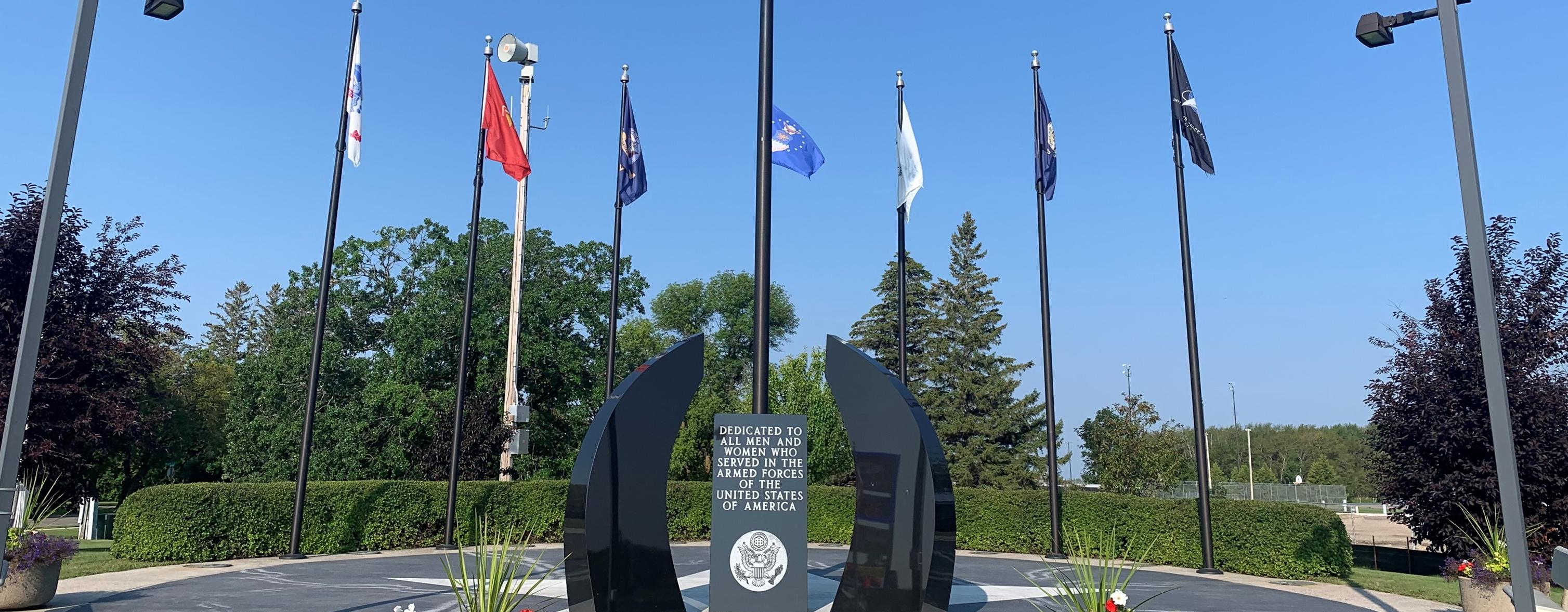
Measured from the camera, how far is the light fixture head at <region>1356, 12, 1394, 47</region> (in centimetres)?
870

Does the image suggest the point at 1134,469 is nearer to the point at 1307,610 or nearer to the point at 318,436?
the point at 1307,610

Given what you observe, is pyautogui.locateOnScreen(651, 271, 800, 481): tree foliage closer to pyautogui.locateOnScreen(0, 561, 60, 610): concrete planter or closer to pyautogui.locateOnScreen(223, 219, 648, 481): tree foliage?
pyautogui.locateOnScreen(223, 219, 648, 481): tree foliage

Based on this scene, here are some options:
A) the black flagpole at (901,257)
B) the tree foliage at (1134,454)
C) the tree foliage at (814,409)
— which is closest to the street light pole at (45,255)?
the black flagpole at (901,257)

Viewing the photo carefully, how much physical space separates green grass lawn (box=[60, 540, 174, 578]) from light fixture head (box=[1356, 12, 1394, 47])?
57.8 ft

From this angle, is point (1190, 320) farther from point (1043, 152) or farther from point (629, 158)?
point (629, 158)

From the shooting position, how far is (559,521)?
77.0ft

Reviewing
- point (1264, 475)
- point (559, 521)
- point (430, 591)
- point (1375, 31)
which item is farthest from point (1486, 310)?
point (1264, 475)

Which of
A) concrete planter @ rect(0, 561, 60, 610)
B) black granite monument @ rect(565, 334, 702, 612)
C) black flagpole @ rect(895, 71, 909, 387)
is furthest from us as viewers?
black flagpole @ rect(895, 71, 909, 387)

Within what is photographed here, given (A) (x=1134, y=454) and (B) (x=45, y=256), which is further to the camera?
(A) (x=1134, y=454)

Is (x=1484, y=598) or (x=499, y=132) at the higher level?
(x=499, y=132)

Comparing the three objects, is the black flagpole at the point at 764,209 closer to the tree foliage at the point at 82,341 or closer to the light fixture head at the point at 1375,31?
the light fixture head at the point at 1375,31

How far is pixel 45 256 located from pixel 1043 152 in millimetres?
16112

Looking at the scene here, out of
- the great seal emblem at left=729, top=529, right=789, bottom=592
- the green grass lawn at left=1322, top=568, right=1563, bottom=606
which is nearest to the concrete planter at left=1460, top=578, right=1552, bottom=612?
the green grass lawn at left=1322, top=568, right=1563, bottom=606

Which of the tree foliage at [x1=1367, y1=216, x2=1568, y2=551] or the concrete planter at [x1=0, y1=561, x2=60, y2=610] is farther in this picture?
the tree foliage at [x1=1367, y1=216, x2=1568, y2=551]
